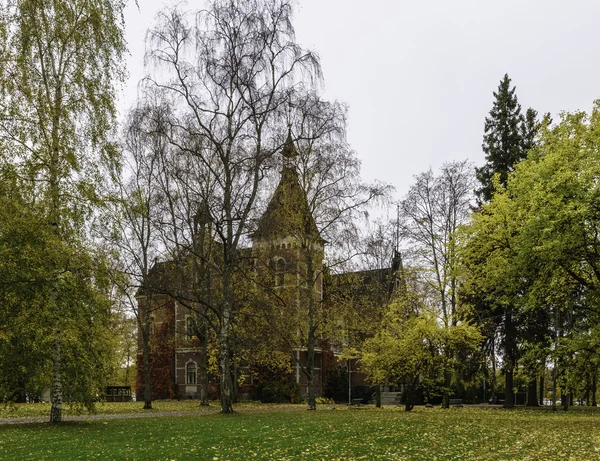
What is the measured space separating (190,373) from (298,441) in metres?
32.5

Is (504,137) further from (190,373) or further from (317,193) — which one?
(190,373)

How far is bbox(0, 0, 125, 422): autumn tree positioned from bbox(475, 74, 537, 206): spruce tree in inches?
1016

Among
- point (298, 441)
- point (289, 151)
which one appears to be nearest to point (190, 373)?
point (289, 151)

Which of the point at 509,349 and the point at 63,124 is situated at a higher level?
the point at 63,124

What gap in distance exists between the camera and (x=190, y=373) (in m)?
44.2

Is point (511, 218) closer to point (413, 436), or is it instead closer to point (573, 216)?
point (573, 216)

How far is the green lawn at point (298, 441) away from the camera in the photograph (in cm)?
1138

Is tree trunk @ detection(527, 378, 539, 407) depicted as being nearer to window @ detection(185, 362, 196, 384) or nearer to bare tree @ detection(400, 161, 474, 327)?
bare tree @ detection(400, 161, 474, 327)

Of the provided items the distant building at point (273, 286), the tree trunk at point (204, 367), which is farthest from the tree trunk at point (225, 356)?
the tree trunk at point (204, 367)

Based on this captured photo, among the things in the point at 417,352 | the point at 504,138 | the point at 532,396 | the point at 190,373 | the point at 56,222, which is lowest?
the point at 532,396

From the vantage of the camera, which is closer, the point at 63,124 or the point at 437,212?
the point at 63,124

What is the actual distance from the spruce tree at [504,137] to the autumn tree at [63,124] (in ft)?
84.7

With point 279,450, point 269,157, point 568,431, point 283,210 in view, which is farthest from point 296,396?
point 279,450

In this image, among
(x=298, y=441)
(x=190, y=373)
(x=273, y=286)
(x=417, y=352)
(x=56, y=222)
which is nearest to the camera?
(x=298, y=441)
